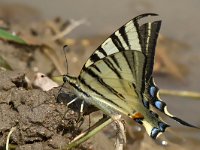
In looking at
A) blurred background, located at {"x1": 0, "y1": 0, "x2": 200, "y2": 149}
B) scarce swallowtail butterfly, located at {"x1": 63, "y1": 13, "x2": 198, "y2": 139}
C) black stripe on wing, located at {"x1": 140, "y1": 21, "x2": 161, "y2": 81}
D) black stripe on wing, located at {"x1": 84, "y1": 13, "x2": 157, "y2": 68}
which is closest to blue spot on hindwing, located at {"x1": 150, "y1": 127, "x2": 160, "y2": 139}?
scarce swallowtail butterfly, located at {"x1": 63, "y1": 13, "x2": 198, "y2": 139}

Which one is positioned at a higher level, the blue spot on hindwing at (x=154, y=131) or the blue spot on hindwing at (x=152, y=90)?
the blue spot on hindwing at (x=152, y=90)

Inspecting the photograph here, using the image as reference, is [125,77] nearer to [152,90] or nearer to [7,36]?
[152,90]

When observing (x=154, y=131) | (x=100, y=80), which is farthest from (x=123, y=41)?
(x=154, y=131)

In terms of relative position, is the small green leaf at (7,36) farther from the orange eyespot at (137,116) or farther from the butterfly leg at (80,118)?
the orange eyespot at (137,116)

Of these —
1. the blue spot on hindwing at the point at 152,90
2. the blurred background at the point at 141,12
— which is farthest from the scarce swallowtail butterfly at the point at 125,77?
the blurred background at the point at 141,12

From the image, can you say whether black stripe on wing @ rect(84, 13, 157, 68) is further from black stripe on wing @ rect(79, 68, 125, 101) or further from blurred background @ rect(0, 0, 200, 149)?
blurred background @ rect(0, 0, 200, 149)

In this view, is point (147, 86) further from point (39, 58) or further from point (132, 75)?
point (39, 58)

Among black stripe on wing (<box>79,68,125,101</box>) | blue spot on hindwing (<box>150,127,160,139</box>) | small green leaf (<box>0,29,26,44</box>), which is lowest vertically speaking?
blue spot on hindwing (<box>150,127,160,139</box>)
